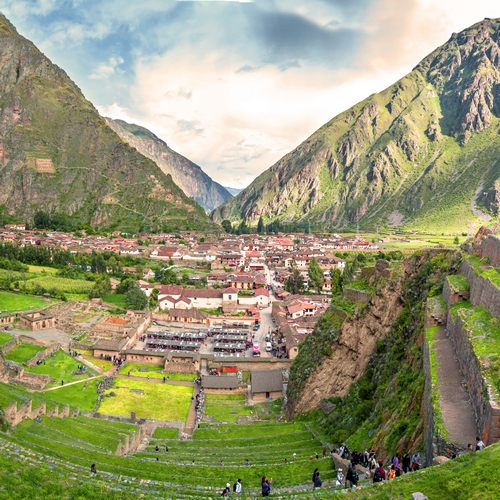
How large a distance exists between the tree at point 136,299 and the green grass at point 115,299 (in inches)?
66.3

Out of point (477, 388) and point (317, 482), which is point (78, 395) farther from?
point (477, 388)

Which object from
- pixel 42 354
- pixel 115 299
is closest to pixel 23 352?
pixel 42 354

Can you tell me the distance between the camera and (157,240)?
132m

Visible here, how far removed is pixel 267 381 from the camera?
142ft

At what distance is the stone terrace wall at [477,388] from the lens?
1138 cm

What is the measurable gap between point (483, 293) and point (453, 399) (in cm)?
663

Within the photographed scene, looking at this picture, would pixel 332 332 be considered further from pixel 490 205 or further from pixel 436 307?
pixel 490 205

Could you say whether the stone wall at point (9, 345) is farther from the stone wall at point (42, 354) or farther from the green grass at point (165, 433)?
the green grass at point (165, 433)

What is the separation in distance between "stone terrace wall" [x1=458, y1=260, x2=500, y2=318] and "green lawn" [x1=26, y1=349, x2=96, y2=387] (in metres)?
37.9

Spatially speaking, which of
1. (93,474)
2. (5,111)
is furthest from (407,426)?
(5,111)

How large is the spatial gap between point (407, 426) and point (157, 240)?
121541 mm

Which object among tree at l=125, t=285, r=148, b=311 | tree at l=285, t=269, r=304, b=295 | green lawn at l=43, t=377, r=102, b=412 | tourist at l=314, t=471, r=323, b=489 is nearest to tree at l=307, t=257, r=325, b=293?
tree at l=285, t=269, r=304, b=295

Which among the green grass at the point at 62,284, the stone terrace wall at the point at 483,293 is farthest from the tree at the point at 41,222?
the stone terrace wall at the point at 483,293

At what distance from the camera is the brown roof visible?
42.5 metres
